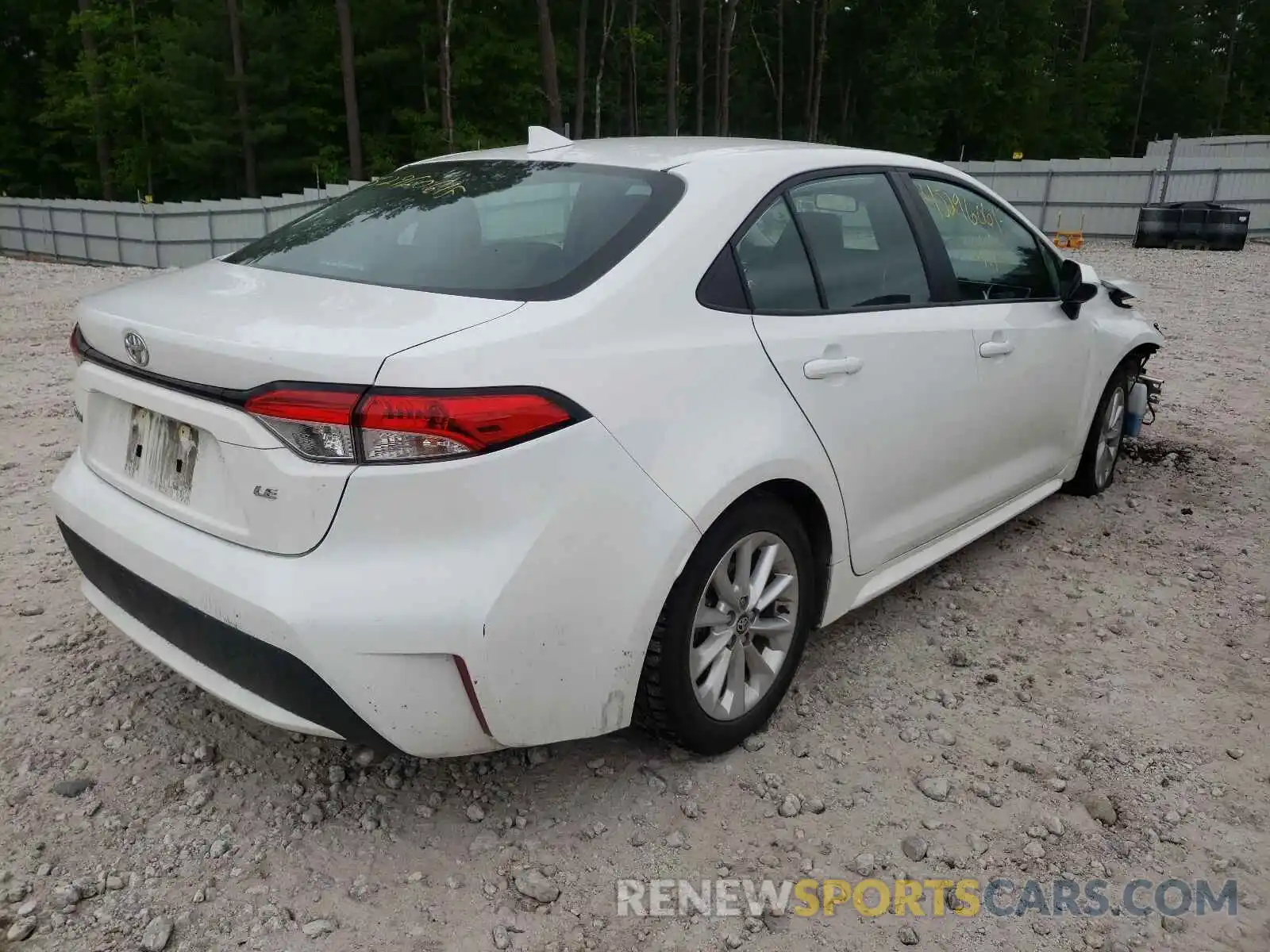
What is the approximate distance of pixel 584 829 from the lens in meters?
2.53

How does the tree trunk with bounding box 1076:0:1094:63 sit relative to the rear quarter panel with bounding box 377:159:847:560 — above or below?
above

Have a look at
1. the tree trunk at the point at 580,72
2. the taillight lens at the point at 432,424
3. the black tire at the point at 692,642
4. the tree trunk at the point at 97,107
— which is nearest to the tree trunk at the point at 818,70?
the tree trunk at the point at 580,72

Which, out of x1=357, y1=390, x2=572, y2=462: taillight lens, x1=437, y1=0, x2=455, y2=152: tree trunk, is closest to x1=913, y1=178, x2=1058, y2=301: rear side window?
x1=357, y1=390, x2=572, y2=462: taillight lens

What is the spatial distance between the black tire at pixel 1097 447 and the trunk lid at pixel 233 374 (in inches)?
140

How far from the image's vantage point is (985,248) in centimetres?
381

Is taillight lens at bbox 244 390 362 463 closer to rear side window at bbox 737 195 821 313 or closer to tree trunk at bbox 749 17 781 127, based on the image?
→ rear side window at bbox 737 195 821 313

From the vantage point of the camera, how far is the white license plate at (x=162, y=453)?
2.28 m

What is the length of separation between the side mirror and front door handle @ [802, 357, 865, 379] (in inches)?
66.7

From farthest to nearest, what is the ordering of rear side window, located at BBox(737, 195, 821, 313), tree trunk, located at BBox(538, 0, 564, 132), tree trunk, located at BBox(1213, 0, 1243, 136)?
tree trunk, located at BBox(1213, 0, 1243, 136)
tree trunk, located at BBox(538, 0, 564, 132)
rear side window, located at BBox(737, 195, 821, 313)

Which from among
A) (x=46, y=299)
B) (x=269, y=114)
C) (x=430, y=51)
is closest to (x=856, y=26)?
(x=430, y=51)

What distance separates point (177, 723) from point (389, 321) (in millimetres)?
1555

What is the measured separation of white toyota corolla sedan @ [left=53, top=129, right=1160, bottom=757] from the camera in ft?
6.71

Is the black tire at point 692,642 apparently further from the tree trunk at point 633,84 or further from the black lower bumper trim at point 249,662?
the tree trunk at point 633,84

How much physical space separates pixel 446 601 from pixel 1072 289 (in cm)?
327
